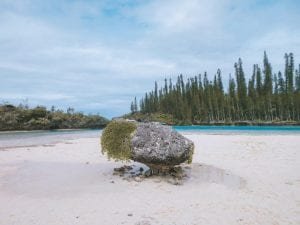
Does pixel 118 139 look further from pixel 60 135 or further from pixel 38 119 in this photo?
pixel 38 119

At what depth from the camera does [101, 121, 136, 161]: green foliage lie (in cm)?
963

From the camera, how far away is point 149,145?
9.37m

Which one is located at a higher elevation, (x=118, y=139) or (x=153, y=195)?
(x=118, y=139)

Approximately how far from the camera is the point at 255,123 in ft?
235

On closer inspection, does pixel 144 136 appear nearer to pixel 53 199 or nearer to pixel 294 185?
pixel 53 199

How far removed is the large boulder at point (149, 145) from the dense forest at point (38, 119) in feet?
195

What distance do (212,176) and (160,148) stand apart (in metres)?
2.09

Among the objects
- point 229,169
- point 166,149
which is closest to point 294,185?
point 229,169

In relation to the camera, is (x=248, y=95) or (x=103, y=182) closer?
(x=103, y=182)

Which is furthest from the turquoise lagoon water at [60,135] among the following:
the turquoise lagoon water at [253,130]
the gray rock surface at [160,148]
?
the gray rock surface at [160,148]

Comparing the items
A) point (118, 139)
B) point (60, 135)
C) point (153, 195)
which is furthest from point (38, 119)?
point (153, 195)

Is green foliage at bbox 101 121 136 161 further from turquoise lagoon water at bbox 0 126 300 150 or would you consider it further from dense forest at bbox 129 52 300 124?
dense forest at bbox 129 52 300 124

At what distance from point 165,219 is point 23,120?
67.5 meters

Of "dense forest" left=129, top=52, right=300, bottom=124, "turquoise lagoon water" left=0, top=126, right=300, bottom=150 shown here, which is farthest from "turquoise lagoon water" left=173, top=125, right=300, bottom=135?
"dense forest" left=129, top=52, right=300, bottom=124
